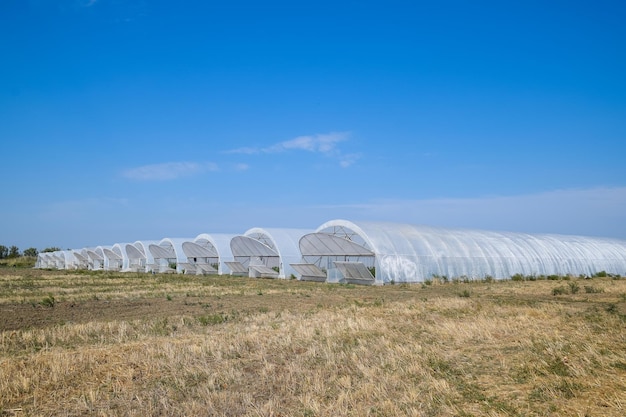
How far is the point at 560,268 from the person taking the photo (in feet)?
129

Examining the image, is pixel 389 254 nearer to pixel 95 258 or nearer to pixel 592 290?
pixel 592 290

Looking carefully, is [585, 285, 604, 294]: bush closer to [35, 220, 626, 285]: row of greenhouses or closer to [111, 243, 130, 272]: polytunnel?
[35, 220, 626, 285]: row of greenhouses

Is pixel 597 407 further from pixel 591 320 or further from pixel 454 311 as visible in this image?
pixel 454 311

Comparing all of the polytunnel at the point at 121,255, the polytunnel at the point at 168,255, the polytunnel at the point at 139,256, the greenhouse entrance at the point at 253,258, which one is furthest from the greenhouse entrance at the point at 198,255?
the polytunnel at the point at 121,255

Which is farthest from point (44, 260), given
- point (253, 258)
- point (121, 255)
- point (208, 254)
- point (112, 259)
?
point (253, 258)

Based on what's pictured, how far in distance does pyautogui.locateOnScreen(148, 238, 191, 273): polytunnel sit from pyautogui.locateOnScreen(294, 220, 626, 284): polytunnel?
17.8 meters

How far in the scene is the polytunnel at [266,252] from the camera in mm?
39844

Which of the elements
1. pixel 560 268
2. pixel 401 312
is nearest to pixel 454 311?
pixel 401 312

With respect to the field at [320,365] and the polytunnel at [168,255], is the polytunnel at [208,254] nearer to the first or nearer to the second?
the polytunnel at [168,255]

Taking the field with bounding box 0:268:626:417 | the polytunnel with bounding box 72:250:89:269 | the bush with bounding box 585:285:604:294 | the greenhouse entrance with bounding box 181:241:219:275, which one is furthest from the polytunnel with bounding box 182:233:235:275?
the field with bounding box 0:268:626:417

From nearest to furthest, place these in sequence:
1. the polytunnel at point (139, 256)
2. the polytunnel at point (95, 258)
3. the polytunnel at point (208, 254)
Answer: the polytunnel at point (208, 254)
the polytunnel at point (139, 256)
the polytunnel at point (95, 258)

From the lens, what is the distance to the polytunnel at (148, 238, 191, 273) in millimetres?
51000

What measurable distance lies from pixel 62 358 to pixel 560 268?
130 feet

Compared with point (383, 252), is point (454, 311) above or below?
below
